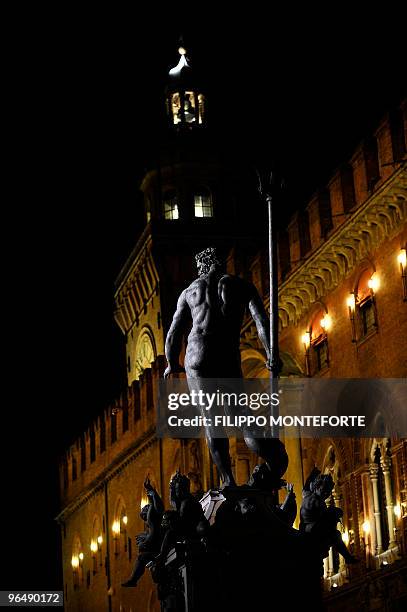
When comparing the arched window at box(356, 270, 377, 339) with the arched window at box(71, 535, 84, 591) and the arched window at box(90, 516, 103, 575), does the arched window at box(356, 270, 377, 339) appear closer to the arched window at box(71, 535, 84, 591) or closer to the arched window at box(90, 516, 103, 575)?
the arched window at box(90, 516, 103, 575)

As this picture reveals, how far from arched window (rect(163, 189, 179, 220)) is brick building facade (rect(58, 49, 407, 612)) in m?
0.05

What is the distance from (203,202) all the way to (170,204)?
1428mm

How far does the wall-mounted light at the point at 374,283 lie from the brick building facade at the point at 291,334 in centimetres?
6

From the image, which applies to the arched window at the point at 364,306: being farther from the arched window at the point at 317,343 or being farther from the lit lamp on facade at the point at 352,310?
the arched window at the point at 317,343

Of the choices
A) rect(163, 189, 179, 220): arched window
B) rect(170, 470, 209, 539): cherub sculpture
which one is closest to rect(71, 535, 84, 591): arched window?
rect(163, 189, 179, 220): arched window

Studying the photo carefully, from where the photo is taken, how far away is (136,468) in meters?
52.0

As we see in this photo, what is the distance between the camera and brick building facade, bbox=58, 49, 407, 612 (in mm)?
33500

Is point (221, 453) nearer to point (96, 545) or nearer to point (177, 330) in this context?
point (177, 330)

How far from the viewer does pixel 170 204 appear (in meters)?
57.7

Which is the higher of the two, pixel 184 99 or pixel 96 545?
pixel 184 99

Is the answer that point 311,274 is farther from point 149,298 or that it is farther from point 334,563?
point 149,298

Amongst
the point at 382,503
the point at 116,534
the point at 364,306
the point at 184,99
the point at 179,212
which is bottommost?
the point at 382,503

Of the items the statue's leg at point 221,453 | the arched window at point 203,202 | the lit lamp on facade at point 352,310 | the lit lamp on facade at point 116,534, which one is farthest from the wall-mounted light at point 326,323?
the statue's leg at point 221,453

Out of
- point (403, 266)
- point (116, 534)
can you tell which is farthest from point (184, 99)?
point (403, 266)
